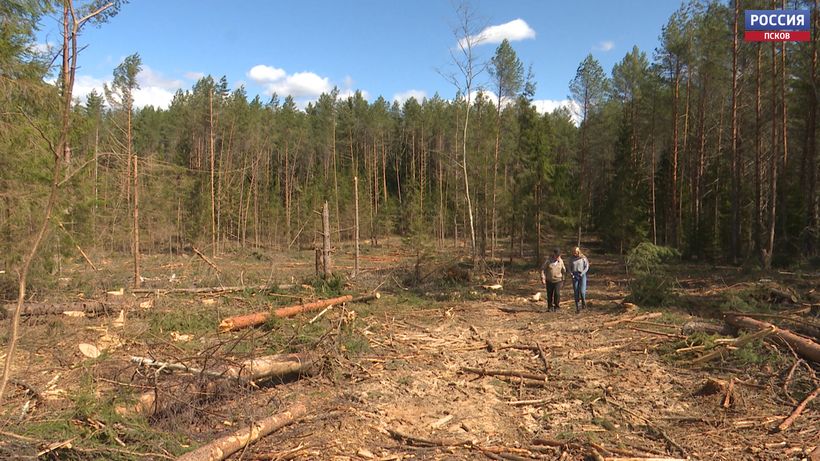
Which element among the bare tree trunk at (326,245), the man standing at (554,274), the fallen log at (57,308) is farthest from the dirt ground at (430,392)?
the bare tree trunk at (326,245)

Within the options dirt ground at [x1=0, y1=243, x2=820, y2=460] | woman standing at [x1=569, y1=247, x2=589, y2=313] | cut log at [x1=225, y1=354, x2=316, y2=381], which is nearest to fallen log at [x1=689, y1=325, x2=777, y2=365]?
dirt ground at [x1=0, y1=243, x2=820, y2=460]

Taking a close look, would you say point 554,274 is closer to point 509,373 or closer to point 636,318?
point 636,318

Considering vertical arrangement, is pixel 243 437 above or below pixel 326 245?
below

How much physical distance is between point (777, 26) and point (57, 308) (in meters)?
24.1

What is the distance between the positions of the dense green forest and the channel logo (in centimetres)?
52

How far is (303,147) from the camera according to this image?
50.8m

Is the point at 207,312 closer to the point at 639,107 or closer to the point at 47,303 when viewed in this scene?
the point at 47,303

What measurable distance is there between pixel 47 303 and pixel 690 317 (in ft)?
A: 48.9

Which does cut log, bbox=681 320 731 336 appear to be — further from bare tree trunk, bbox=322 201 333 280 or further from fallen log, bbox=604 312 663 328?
bare tree trunk, bbox=322 201 333 280

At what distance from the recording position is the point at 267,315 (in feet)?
37.8

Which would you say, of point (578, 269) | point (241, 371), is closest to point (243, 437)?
point (241, 371)

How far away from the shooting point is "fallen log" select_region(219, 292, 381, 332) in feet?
35.8

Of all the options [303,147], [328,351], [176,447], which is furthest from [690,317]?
[303,147]

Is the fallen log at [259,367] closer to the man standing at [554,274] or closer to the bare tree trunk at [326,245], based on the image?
the man standing at [554,274]
